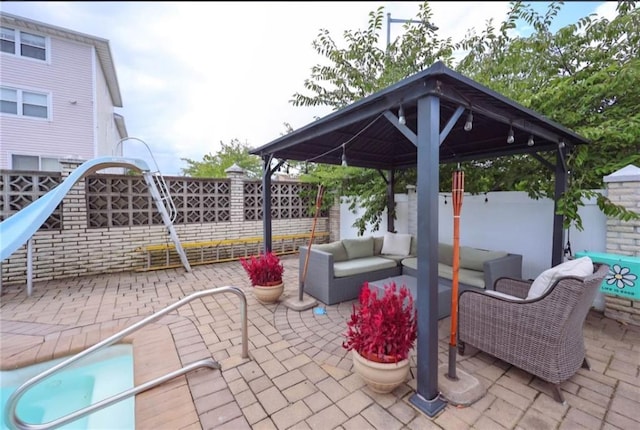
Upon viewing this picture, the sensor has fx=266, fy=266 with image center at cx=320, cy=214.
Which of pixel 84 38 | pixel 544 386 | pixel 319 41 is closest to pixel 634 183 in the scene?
pixel 544 386

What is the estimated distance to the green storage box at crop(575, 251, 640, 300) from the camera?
9.59ft

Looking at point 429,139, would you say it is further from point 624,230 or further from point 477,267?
point 624,230

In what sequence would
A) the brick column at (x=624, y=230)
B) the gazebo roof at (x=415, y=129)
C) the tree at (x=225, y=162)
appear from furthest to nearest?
the tree at (x=225, y=162), the brick column at (x=624, y=230), the gazebo roof at (x=415, y=129)

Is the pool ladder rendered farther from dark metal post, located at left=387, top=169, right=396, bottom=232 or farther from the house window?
the house window

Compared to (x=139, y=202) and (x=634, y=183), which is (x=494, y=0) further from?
(x=139, y=202)

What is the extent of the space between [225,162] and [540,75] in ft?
40.9

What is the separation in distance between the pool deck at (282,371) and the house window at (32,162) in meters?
6.48

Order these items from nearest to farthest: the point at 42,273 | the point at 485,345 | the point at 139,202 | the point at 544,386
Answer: the point at 544,386 < the point at 485,345 < the point at 42,273 < the point at 139,202

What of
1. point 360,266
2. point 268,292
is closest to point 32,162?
point 268,292

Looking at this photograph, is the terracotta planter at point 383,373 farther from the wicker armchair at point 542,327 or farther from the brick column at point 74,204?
the brick column at point 74,204

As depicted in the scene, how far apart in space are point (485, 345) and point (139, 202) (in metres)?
6.46

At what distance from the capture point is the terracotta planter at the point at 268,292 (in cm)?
372

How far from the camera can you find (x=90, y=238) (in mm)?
5199

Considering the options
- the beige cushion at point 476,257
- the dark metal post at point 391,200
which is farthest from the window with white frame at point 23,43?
the beige cushion at point 476,257
